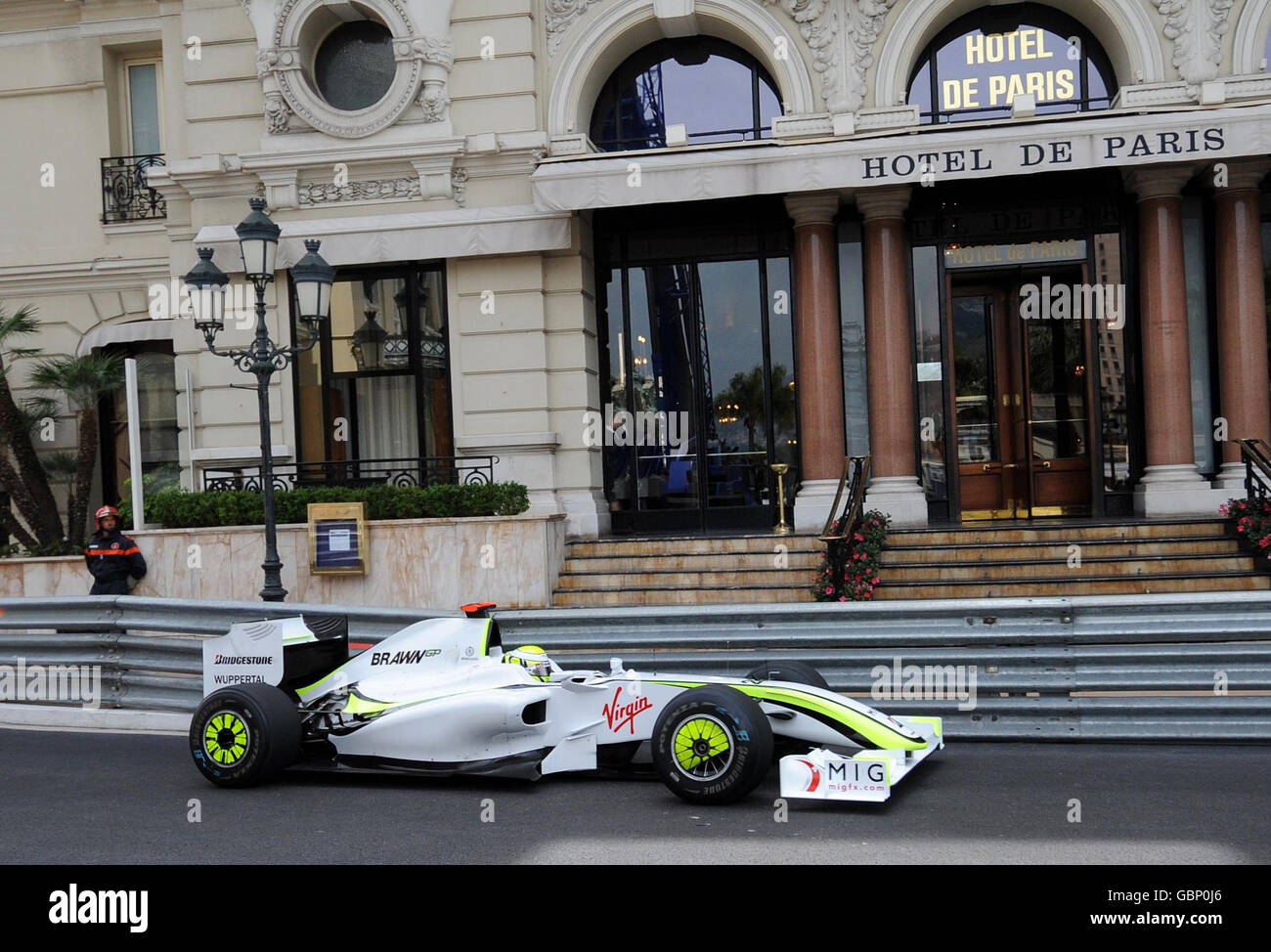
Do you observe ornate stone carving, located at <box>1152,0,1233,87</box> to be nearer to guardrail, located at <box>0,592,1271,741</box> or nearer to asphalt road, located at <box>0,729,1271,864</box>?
guardrail, located at <box>0,592,1271,741</box>

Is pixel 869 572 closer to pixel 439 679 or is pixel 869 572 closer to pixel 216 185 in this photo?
pixel 439 679

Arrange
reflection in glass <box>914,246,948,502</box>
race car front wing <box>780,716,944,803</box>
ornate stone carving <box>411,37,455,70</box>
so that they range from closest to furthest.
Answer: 1. race car front wing <box>780,716,944,803</box>
2. ornate stone carving <box>411,37,455,70</box>
3. reflection in glass <box>914,246,948,502</box>

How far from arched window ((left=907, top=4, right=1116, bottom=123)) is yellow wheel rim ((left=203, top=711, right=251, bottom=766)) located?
11.5m

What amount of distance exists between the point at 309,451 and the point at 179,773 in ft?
27.6

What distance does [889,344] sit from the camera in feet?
48.8

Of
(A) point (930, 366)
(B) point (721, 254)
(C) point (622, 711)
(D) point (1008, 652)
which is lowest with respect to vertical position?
(C) point (622, 711)

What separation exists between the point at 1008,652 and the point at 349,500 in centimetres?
810

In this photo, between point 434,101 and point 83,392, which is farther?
point 83,392

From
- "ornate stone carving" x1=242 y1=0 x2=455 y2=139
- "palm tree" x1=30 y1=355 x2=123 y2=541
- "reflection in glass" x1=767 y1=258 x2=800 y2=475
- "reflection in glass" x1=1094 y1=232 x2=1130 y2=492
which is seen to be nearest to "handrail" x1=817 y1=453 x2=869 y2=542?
"reflection in glass" x1=767 y1=258 x2=800 y2=475

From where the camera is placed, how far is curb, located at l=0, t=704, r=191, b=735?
9.27 m

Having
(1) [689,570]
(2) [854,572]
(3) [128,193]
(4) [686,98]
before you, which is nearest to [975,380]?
(2) [854,572]

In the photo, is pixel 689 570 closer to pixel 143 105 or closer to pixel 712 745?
pixel 712 745

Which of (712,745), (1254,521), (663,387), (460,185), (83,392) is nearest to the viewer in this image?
(712,745)
